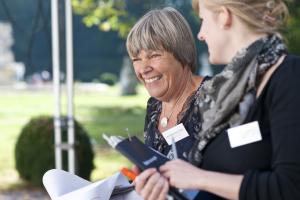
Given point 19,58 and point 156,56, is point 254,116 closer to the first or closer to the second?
point 156,56

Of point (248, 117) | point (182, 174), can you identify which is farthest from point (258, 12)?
point (182, 174)

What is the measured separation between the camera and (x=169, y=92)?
217 centimetres

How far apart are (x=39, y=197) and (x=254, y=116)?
6.86 metres

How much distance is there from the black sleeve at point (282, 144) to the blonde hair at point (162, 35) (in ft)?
2.54

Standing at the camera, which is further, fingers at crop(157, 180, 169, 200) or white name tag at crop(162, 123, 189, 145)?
white name tag at crop(162, 123, 189, 145)

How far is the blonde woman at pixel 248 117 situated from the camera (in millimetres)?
1315

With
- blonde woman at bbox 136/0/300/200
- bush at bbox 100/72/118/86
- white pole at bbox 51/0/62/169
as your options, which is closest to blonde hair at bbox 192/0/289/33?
blonde woman at bbox 136/0/300/200

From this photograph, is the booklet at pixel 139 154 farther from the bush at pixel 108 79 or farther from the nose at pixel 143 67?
the bush at pixel 108 79

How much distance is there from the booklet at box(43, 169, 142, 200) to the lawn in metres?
6.87

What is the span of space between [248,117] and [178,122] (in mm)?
722

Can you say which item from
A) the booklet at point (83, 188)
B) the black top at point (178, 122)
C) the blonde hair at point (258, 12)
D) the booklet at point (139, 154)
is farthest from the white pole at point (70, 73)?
the blonde hair at point (258, 12)

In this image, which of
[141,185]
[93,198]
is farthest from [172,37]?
[141,185]

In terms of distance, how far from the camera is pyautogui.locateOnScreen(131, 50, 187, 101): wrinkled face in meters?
2.10

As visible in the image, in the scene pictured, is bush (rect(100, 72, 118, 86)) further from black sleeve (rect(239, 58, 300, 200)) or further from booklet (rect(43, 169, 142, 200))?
black sleeve (rect(239, 58, 300, 200))
